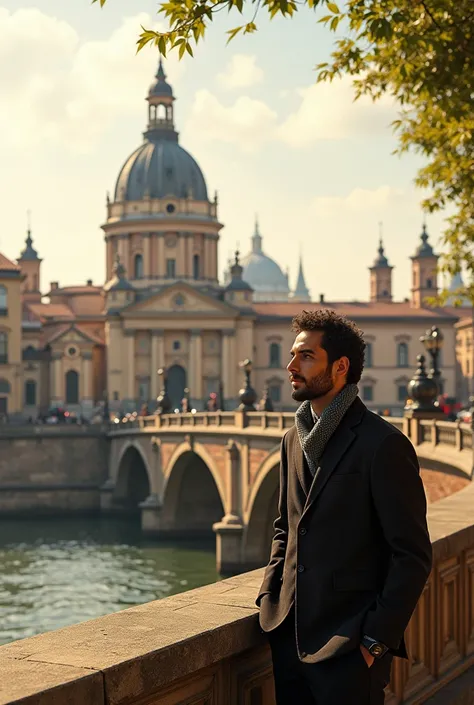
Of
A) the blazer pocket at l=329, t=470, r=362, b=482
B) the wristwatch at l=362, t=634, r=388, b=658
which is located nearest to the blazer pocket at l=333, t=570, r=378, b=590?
the wristwatch at l=362, t=634, r=388, b=658

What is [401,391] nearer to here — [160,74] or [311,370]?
[160,74]

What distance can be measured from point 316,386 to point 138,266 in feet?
332

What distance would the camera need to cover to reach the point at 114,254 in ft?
353

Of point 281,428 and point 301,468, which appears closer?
point 301,468

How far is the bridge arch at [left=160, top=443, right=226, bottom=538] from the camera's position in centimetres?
5731

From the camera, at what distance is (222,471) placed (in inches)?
1913

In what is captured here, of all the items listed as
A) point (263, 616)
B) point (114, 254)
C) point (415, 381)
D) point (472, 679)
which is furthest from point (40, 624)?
point (114, 254)

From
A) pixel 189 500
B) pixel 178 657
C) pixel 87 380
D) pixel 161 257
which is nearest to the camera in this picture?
pixel 178 657

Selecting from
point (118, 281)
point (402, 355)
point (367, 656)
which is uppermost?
point (118, 281)

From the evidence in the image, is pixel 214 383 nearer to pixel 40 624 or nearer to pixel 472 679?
pixel 40 624

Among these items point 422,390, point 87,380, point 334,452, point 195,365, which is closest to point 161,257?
Answer: point 195,365

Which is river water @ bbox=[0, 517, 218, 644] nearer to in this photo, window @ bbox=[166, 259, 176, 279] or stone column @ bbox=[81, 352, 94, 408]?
stone column @ bbox=[81, 352, 94, 408]

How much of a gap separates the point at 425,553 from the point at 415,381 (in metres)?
22.0

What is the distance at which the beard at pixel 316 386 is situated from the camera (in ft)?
19.5
